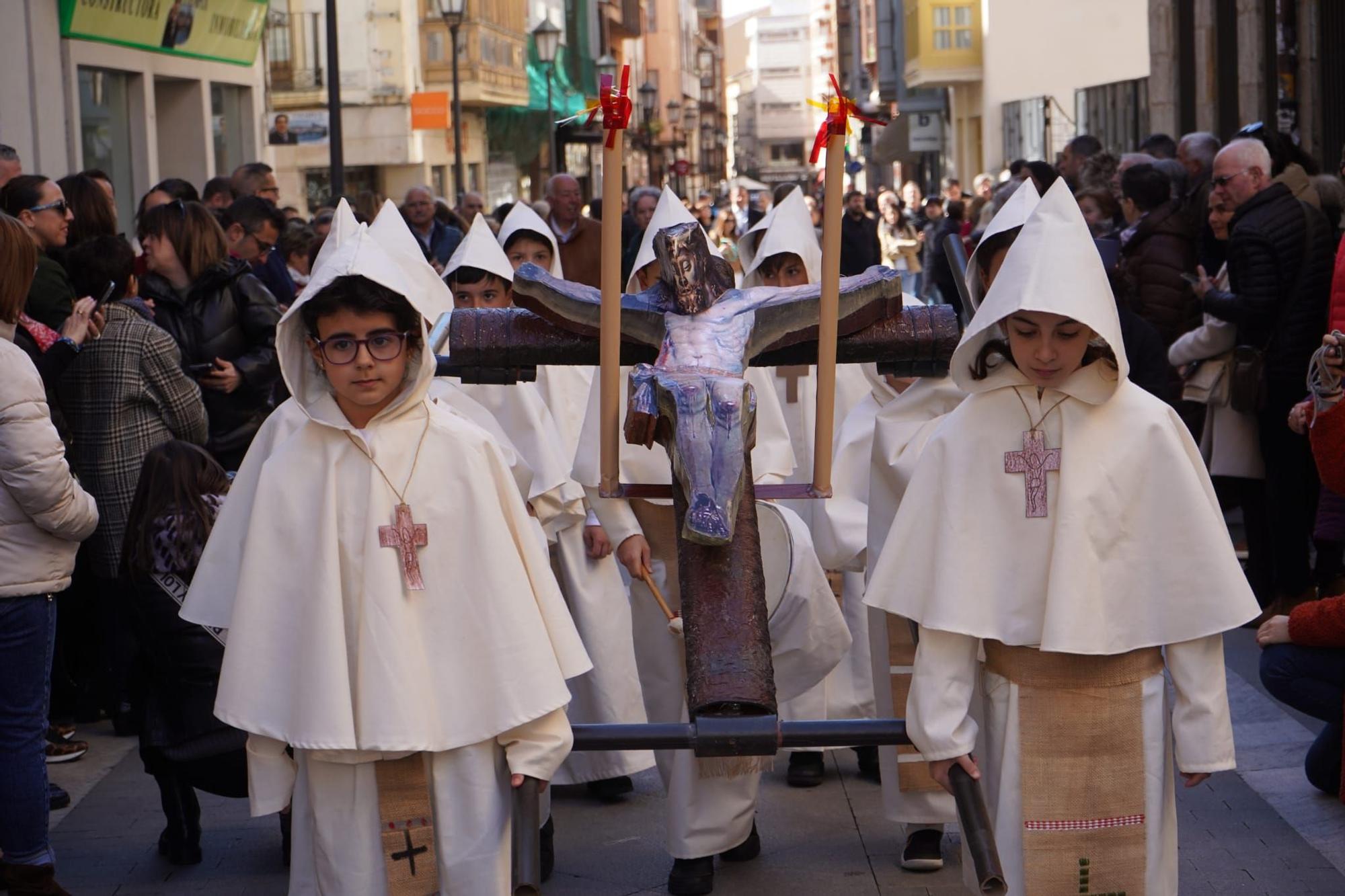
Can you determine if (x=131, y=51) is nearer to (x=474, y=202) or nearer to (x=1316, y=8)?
(x=474, y=202)

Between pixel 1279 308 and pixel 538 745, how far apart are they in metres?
5.59

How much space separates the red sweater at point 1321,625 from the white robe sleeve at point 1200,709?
5.72 feet

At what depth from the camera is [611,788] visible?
6.54 metres

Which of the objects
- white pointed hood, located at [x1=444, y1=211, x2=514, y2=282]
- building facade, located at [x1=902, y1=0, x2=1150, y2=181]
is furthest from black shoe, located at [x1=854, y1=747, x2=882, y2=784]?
building facade, located at [x1=902, y1=0, x2=1150, y2=181]

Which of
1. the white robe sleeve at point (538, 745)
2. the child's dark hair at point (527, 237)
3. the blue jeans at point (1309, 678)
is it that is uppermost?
the child's dark hair at point (527, 237)

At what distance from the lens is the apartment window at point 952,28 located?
42.6 metres

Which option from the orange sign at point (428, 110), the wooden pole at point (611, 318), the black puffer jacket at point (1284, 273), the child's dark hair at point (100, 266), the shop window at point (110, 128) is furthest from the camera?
the orange sign at point (428, 110)

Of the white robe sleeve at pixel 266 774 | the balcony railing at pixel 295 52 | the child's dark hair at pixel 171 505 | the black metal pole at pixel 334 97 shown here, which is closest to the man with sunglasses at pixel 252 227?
the black metal pole at pixel 334 97

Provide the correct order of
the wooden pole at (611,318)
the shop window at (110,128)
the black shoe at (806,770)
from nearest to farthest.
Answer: the wooden pole at (611,318) < the black shoe at (806,770) < the shop window at (110,128)

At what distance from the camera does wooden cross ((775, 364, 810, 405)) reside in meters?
6.26

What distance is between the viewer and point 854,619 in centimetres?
664

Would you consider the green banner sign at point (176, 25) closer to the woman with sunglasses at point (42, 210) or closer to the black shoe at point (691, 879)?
the woman with sunglasses at point (42, 210)

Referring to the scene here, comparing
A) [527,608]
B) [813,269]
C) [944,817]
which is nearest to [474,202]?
[813,269]

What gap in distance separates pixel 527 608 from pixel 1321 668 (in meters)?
2.89
